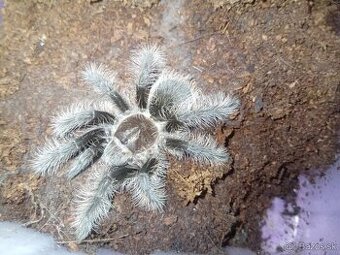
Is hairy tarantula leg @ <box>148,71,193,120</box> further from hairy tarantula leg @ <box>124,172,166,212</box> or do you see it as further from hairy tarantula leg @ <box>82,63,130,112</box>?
hairy tarantula leg @ <box>124,172,166,212</box>

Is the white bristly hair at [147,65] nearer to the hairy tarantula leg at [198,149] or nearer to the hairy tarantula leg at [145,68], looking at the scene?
the hairy tarantula leg at [145,68]

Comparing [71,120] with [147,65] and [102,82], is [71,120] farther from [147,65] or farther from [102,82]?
[147,65]

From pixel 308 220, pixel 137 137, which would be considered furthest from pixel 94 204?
pixel 308 220

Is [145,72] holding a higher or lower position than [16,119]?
higher

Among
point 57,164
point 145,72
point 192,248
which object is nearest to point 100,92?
point 145,72

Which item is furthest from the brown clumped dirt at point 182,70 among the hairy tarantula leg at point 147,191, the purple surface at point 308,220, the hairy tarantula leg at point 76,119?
the purple surface at point 308,220

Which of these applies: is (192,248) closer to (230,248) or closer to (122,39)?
(230,248)

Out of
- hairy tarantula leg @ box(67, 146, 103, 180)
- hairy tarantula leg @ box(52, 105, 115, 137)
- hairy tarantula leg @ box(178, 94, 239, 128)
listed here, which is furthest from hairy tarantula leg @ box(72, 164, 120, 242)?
hairy tarantula leg @ box(178, 94, 239, 128)
